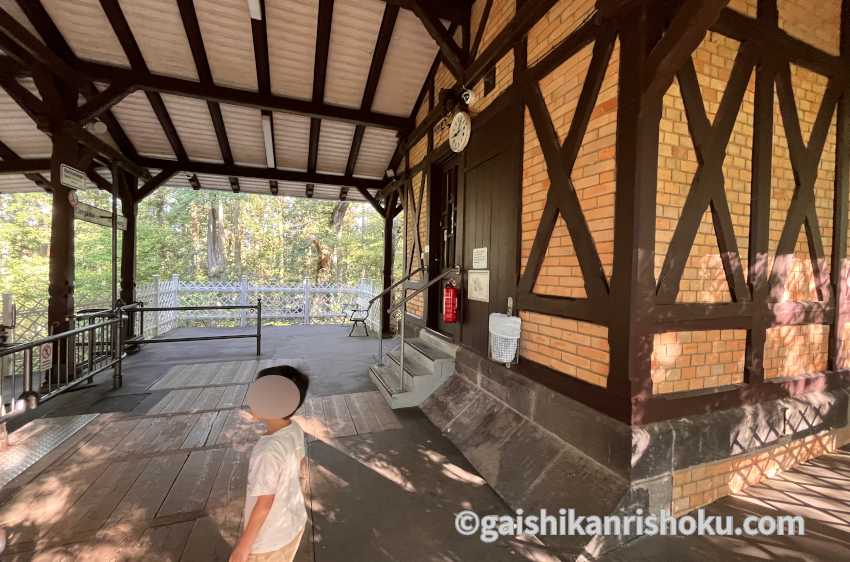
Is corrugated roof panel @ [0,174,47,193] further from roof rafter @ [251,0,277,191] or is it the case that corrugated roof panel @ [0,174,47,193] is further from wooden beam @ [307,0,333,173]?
wooden beam @ [307,0,333,173]

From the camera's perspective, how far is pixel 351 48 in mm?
5297

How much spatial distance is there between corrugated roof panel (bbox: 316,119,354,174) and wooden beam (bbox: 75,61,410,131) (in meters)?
0.53

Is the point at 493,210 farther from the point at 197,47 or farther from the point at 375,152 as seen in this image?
the point at 375,152

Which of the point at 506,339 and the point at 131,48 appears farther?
the point at 131,48

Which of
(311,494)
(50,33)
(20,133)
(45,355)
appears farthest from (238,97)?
(311,494)

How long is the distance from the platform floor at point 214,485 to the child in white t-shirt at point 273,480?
0.52ft

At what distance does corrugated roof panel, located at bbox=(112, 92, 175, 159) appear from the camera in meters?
6.09

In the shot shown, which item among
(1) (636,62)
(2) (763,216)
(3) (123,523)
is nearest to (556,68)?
(1) (636,62)

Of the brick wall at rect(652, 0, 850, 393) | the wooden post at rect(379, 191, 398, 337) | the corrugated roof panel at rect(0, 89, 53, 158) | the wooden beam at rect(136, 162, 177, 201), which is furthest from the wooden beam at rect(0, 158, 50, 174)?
the brick wall at rect(652, 0, 850, 393)

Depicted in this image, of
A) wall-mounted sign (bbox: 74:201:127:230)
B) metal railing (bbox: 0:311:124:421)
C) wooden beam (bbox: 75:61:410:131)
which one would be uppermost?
wooden beam (bbox: 75:61:410:131)

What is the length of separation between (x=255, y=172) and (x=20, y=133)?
3.59 metres

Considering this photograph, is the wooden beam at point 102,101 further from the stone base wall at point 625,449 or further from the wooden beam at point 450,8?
the stone base wall at point 625,449

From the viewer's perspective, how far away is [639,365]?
2.33 meters

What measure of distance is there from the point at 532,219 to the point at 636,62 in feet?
4.42
